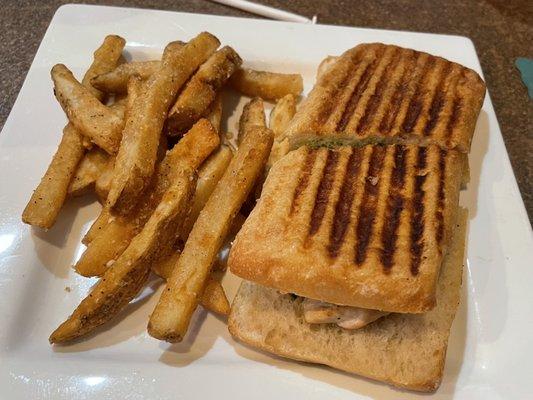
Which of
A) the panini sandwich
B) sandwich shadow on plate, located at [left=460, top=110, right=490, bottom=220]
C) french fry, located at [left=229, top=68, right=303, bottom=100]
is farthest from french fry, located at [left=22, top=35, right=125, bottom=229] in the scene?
sandwich shadow on plate, located at [left=460, top=110, right=490, bottom=220]

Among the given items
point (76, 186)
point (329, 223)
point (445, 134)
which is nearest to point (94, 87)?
point (76, 186)

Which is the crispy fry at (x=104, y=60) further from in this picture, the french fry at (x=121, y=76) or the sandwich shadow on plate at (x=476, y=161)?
the sandwich shadow on plate at (x=476, y=161)

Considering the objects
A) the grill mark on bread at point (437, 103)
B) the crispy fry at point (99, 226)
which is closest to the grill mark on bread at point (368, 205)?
the grill mark on bread at point (437, 103)

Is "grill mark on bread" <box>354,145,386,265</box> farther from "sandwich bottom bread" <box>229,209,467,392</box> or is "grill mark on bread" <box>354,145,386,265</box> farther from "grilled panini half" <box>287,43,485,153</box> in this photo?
"sandwich bottom bread" <box>229,209,467,392</box>

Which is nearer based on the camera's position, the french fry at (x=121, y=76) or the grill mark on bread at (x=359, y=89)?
the grill mark on bread at (x=359, y=89)

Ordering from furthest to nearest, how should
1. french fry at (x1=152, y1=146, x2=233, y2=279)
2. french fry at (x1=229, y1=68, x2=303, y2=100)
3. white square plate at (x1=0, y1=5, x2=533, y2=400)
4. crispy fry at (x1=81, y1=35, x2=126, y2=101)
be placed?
1. french fry at (x1=229, y1=68, x2=303, y2=100)
2. crispy fry at (x1=81, y1=35, x2=126, y2=101)
3. french fry at (x1=152, y1=146, x2=233, y2=279)
4. white square plate at (x1=0, y1=5, x2=533, y2=400)

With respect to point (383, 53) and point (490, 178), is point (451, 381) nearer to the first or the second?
point (490, 178)
